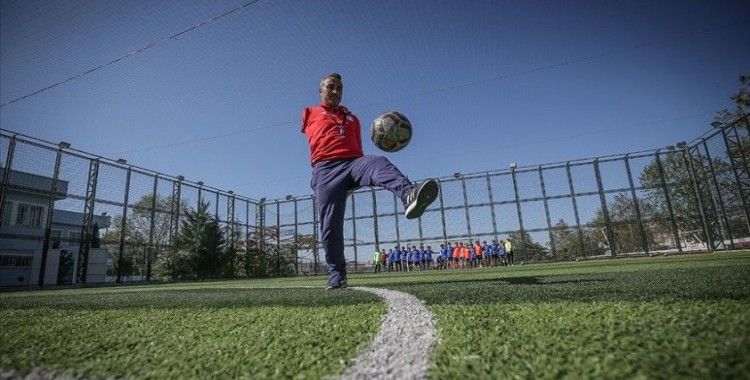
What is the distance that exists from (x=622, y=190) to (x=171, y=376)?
931 inches

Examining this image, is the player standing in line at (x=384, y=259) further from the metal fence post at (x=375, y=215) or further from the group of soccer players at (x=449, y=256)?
the metal fence post at (x=375, y=215)

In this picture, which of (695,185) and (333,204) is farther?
(695,185)

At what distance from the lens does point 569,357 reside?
3.12ft

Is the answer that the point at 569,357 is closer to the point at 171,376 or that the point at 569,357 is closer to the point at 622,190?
the point at 171,376

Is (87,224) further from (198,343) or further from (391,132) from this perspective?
(198,343)

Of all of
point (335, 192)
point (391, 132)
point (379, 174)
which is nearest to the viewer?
point (379, 174)

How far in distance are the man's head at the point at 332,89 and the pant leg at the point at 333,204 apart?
734 mm

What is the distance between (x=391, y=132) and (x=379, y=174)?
1.13 meters

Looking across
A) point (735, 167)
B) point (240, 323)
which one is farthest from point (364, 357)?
A: point (735, 167)

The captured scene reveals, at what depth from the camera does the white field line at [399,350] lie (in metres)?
0.98

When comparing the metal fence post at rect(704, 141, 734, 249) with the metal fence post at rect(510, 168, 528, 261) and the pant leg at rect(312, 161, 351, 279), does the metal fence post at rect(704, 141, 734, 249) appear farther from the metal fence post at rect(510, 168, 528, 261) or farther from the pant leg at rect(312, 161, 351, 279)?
the pant leg at rect(312, 161, 351, 279)

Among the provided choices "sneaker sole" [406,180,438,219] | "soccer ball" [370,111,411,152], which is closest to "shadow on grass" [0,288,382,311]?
"sneaker sole" [406,180,438,219]

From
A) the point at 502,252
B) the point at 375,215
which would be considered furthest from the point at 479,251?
the point at 375,215

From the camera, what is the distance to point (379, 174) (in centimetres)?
316
